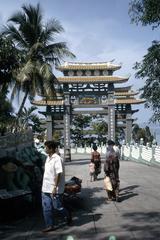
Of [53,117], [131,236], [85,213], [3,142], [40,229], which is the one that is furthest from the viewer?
[53,117]

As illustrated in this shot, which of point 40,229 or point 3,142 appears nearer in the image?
point 40,229

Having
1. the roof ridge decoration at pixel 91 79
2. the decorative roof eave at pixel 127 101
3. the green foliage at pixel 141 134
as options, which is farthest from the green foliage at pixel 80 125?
the roof ridge decoration at pixel 91 79

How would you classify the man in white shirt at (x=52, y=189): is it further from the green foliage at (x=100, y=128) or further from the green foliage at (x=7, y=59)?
the green foliage at (x=100, y=128)

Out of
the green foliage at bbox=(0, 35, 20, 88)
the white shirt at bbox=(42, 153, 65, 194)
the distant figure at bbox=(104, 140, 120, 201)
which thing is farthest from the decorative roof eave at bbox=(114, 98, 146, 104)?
the white shirt at bbox=(42, 153, 65, 194)

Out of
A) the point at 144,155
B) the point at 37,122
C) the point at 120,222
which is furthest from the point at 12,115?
the point at 37,122

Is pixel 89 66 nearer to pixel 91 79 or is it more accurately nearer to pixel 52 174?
pixel 91 79

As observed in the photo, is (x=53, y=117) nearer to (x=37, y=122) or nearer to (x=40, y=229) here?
(x=37, y=122)

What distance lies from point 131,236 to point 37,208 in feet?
12.6

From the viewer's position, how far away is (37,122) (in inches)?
2995

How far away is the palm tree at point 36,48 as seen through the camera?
3241cm

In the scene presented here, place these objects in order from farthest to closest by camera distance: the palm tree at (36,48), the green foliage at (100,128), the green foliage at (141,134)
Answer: the green foliage at (141,134), the green foliage at (100,128), the palm tree at (36,48)

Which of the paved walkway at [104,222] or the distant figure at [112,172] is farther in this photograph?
the distant figure at [112,172]

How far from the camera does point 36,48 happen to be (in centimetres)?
3281

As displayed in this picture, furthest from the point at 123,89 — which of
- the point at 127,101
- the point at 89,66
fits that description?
the point at 89,66
